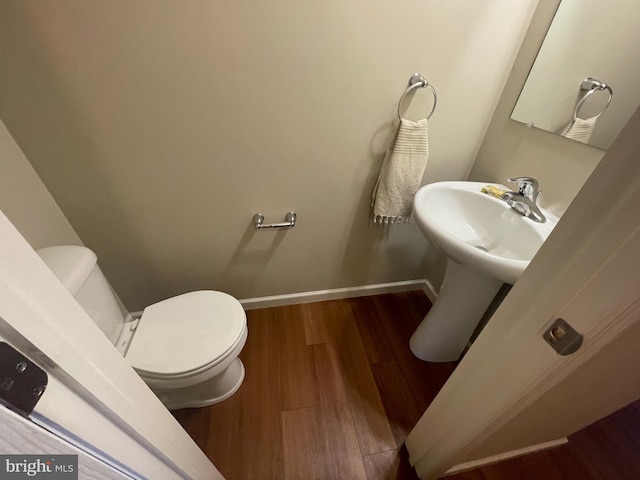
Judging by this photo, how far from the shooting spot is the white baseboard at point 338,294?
5.21 feet

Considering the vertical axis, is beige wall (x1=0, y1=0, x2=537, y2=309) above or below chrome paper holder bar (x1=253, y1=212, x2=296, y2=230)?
above

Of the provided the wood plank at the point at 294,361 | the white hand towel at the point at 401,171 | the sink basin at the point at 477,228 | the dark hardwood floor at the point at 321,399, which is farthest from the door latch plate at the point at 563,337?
the wood plank at the point at 294,361

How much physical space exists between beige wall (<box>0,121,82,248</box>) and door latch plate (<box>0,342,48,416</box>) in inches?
35.7

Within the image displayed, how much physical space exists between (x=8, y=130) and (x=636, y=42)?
1860 millimetres

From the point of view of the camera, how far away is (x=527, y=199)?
101 cm

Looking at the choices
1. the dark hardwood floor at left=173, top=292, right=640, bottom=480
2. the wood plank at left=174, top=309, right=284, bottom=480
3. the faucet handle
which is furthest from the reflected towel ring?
the wood plank at left=174, top=309, right=284, bottom=480

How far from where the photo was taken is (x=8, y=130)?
2.86 ft

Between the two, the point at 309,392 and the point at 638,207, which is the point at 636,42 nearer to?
the point at 638,207

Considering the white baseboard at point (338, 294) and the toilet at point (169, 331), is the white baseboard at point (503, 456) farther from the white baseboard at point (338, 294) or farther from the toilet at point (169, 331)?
the toilet at point (169, 331)

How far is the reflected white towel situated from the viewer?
89cm

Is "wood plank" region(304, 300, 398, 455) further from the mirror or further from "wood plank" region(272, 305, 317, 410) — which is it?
the mirror

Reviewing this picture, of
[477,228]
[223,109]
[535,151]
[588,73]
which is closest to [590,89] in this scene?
→ [588,73]

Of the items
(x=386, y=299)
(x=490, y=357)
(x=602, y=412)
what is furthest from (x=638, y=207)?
(x=386, y=299)

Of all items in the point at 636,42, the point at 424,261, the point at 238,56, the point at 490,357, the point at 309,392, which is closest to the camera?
the point at 490,357
